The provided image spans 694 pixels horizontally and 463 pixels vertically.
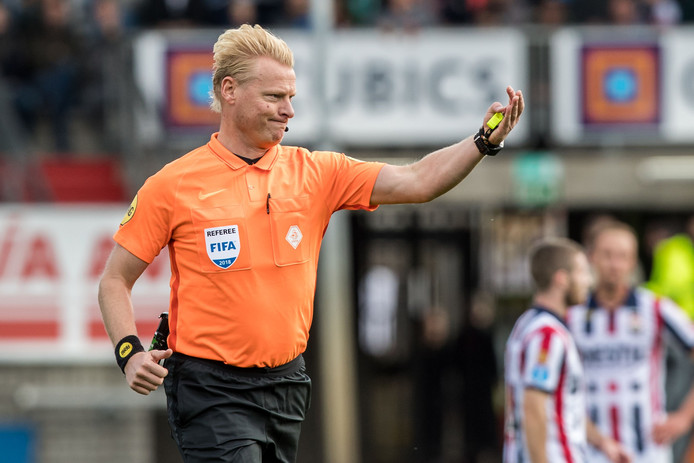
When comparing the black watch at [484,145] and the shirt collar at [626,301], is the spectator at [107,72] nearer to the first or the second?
the shirt collar at [626,301]

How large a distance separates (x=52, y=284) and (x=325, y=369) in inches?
142

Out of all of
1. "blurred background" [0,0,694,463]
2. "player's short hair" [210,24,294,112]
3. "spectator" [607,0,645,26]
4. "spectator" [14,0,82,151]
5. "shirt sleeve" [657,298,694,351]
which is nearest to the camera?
"player's short hair" [210,24,294,112]

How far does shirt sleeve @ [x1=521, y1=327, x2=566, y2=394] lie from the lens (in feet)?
21.6

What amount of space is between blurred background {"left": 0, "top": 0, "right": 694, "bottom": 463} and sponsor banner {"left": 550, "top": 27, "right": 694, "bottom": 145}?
0.9 inches

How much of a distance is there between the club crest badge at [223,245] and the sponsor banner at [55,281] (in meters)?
8.62

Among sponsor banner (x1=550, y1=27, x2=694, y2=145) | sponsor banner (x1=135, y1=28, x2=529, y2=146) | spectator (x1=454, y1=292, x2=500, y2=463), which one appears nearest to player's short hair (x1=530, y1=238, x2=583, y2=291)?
sponsor banner (x1=135, y1=28, x2=529, y2=146)

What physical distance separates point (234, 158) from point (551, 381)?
2334 mm

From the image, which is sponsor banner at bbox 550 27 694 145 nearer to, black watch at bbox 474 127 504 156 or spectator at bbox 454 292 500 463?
spectator at bbox 454 292 500 463

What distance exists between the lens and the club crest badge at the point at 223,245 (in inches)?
192


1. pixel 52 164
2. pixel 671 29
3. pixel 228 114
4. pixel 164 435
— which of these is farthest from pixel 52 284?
pixel 228 114

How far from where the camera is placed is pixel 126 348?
4867 millimetres

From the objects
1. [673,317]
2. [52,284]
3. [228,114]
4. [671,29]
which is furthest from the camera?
[671,29]

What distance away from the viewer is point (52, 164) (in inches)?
568

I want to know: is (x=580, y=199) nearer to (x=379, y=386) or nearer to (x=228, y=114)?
(x=379, y=386)
